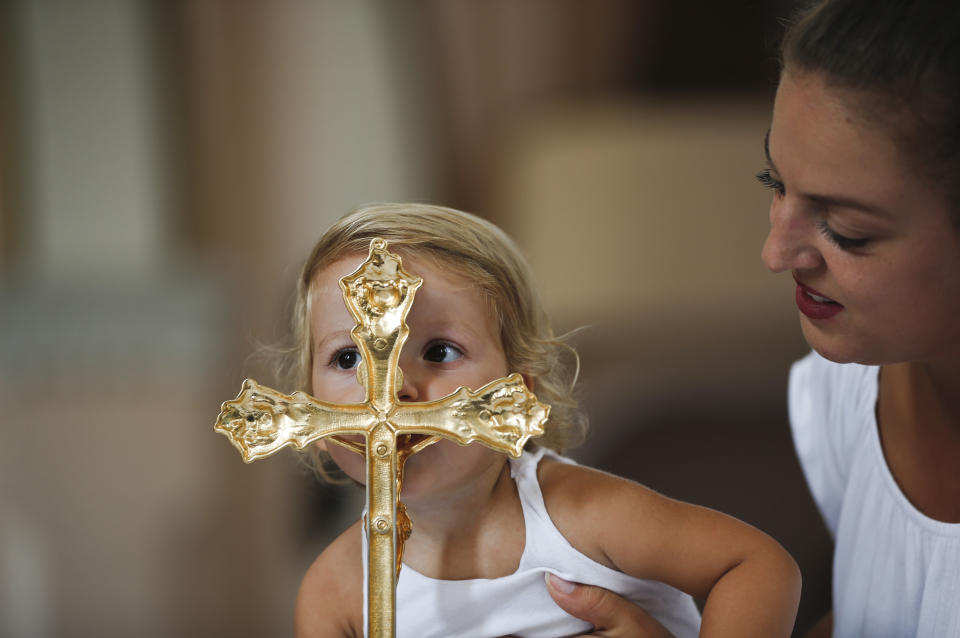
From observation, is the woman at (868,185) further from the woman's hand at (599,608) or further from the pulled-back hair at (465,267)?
the pulled-back hair at (465,267)

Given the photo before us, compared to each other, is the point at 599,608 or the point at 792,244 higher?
the point at 792,244

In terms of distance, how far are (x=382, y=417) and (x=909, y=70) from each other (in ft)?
1.23

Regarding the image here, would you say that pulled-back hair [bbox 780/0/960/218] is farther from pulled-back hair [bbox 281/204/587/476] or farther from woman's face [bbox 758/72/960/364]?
pulled-back hair [bbox 281/204/587/476]

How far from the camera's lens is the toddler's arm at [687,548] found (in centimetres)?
67

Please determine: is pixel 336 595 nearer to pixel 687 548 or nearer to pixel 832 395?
pixel 687 548

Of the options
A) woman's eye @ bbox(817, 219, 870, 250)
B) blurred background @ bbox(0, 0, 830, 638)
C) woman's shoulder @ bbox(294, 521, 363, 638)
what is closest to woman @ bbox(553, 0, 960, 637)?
woman's eye @ bbox(817, 219, 870, 250)

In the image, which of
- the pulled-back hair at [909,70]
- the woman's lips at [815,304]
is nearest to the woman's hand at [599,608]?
the woman's lips at [815,304]

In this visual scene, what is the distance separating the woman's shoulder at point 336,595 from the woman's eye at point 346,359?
0.48ft

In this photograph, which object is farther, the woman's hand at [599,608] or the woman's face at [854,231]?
the woman's hand at [599,608]

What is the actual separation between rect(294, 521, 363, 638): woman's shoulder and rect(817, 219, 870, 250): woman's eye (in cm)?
41

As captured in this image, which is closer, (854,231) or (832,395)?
(854,231)

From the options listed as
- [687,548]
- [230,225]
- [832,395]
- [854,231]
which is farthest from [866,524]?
[230,225]

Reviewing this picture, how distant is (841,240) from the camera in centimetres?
62

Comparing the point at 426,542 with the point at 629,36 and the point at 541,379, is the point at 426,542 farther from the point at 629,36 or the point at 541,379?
the point at 629,36
